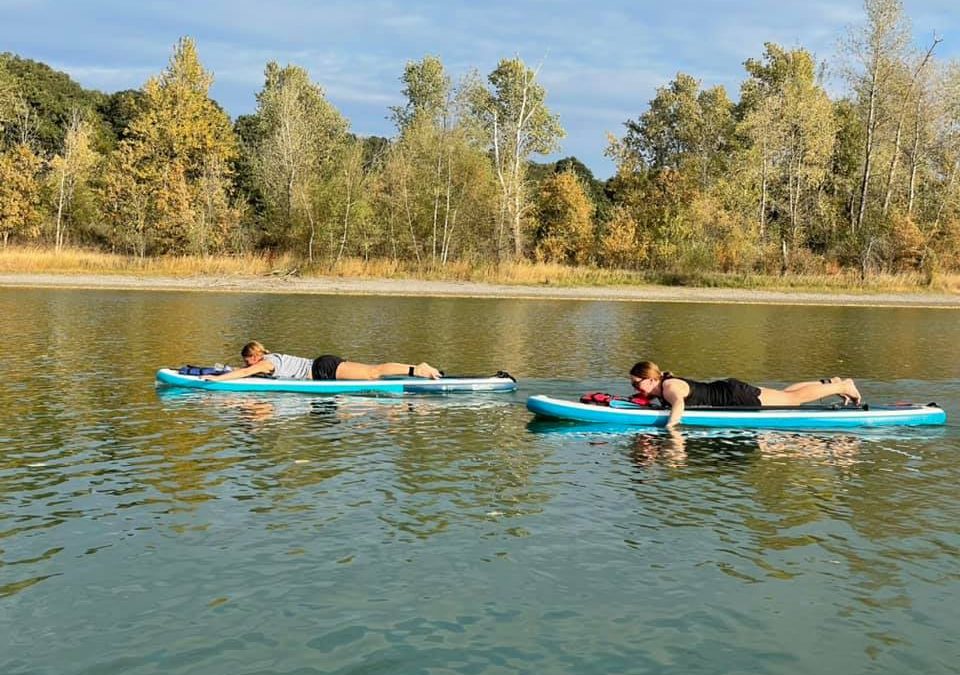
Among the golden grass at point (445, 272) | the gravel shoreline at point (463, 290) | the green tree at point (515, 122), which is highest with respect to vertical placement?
the green tree at point (515, 122)

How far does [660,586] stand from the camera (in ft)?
24.9

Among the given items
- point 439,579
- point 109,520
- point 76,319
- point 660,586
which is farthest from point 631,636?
point 76,319

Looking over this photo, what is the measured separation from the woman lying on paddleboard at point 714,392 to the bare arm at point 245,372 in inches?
256

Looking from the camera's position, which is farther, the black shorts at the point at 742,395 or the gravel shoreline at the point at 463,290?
the gravel shoreline at the point at 463,290

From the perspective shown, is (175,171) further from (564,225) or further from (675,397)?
(675,397)

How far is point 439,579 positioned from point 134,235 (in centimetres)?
4869

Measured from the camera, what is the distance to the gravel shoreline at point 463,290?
43.8 meters

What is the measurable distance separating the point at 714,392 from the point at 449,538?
687 centimetres

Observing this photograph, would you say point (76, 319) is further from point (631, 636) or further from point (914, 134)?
point (914, 134)

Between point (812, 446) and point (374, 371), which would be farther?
point (374, 371)

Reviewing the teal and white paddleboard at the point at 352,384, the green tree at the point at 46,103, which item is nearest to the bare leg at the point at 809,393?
the teal and white paddleboard at the point at 352,384

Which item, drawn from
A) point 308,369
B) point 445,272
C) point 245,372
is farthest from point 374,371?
point 445,272

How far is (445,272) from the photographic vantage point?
50625 mm

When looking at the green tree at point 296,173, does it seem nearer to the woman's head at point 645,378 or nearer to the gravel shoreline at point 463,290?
the gravel shoreline at point 463,290
